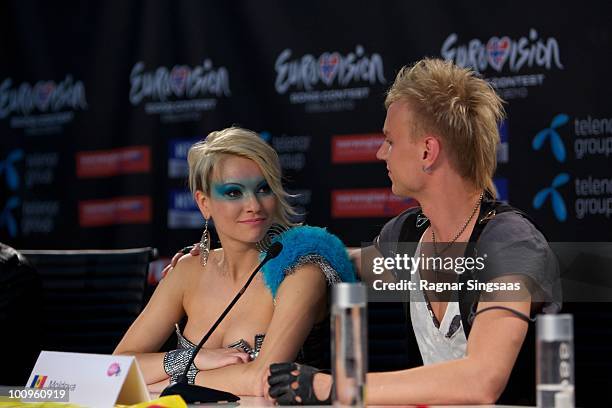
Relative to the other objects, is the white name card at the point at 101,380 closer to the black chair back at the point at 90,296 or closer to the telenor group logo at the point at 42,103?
the black chair back at the point at 90,296

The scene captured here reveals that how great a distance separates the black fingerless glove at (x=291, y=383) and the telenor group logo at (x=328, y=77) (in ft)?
8.23

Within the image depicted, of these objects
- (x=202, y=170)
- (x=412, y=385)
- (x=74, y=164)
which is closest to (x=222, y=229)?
(x=202, y=170)

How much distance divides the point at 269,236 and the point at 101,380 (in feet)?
3.50

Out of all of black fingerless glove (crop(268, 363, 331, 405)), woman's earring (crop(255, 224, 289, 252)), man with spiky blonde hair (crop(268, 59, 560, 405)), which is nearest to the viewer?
black fingerless glove (crop(268, 363, 331, 405))

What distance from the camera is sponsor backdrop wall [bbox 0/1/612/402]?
4.03 metres

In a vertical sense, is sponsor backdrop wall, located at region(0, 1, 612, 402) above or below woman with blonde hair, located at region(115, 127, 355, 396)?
above

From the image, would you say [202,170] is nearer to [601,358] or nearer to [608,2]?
[601,358]

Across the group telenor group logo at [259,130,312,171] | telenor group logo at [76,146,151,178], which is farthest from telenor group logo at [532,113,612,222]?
telenor group logo at [76,146,151,178]

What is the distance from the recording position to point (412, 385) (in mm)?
2094

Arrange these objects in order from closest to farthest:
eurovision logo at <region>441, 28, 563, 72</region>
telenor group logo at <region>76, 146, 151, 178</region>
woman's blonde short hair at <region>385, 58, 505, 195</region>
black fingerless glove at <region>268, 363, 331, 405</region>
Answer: black fingerless glove at <region>268, 363, 331, 405</region> → woman's blonde short hair at <region>385, 58, 505, 195</region> → eurovision logo at <region>441, 28, 563, 72</region> → telenor group logo at <region>76, 146, 151, 178</region>

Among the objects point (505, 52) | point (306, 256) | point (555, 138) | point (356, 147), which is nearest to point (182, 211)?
point (356, 147)

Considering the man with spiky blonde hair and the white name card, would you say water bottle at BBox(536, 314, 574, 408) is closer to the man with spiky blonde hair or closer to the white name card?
the man with spiky blonde hair

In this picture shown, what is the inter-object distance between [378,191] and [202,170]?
5.32 feet

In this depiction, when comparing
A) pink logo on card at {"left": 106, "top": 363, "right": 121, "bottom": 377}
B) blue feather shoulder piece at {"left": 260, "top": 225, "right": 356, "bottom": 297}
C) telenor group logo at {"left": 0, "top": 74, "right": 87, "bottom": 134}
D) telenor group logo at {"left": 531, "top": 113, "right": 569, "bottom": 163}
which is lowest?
pink logo on card at {"left": 106, "top": 363, "right": 121, "bottom": 377}
